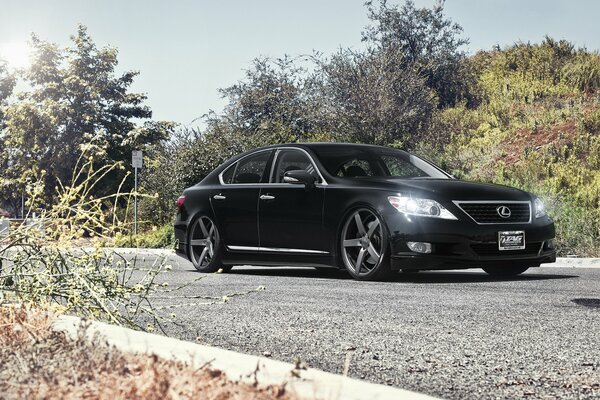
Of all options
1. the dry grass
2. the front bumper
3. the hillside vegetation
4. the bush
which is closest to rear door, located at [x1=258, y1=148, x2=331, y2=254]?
the front bumper

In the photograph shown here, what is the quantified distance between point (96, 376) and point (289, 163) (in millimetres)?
8804

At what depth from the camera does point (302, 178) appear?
37.5ft

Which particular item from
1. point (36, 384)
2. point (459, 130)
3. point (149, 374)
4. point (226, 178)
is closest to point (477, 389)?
point (149, 374)

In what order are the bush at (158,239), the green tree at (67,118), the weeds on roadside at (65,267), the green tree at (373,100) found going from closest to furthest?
1. the weeds on roadside at (65,267)
2. the bush at (158,239)
3. the green tree at (373,100)
4. the green tree at (67,118)

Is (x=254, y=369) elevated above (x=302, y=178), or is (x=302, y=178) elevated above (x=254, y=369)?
(x=302, y=178)

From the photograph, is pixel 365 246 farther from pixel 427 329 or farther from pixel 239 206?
pixel 427 329

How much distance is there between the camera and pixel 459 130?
104ft

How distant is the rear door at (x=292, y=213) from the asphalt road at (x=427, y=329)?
1.54ft

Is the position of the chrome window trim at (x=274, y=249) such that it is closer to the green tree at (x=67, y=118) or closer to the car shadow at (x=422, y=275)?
the car shadow at (x=422, y=275)

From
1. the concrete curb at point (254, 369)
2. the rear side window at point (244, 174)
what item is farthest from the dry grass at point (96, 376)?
the rear side window at point (244, 174)

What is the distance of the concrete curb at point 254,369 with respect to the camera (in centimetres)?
335

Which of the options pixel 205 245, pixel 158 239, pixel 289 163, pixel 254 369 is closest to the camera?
pixel 254 369

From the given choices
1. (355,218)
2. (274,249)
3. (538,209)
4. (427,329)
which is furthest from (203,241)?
(427,329)

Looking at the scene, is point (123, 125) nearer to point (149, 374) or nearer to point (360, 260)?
point (360, 260)
